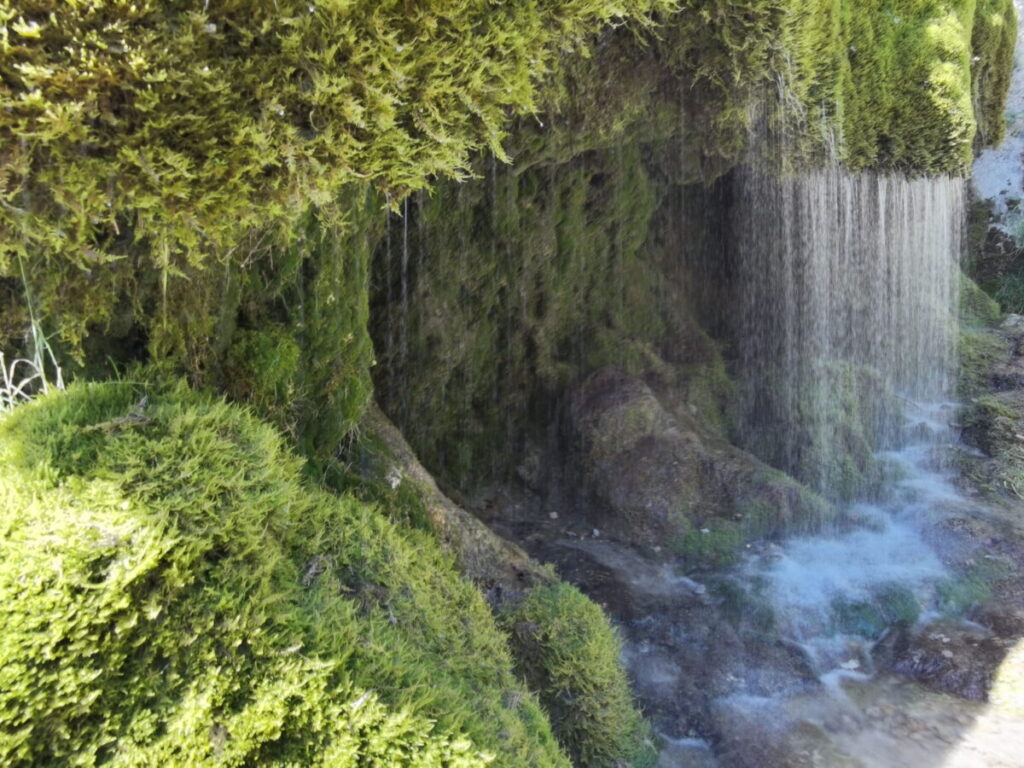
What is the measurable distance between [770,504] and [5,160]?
7.51 meters

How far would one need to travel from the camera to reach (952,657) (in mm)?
5996

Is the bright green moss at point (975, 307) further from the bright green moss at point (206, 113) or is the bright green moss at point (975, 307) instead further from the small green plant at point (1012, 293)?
the bright green moss at point (206, 113)

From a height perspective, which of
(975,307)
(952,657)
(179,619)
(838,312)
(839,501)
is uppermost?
(838,312)

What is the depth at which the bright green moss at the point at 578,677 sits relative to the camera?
4.15 m

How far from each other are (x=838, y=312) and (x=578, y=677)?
9.12m

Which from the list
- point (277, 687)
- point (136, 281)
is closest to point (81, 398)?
point (136, 281)

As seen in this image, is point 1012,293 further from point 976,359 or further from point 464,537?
point 464,537

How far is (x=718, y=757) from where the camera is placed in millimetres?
4914

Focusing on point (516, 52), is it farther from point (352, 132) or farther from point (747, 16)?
point (747, 16)

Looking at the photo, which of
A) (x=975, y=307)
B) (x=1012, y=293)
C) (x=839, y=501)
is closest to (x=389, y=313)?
(x=839, y=501)

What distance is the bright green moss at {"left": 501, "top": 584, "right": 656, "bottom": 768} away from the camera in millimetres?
4152

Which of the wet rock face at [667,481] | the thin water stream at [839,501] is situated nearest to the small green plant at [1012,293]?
the thin water stream at [839,501]

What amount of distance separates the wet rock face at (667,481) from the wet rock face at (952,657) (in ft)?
5.85

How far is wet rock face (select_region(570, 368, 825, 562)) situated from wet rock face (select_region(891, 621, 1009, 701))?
5.85ft
